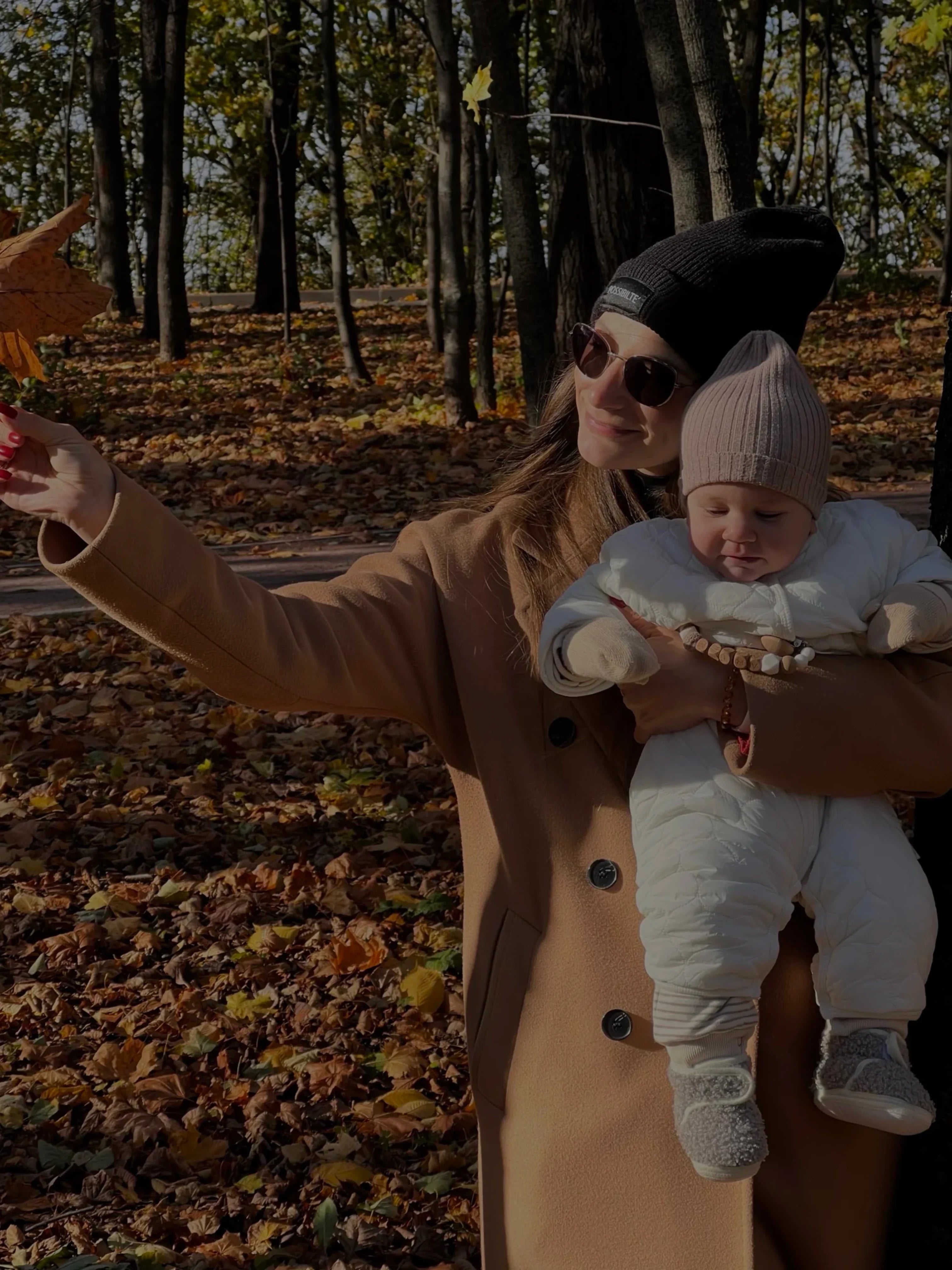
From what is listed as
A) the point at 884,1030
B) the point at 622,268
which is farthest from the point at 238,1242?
the point at 622,268

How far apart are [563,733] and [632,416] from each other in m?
0.54

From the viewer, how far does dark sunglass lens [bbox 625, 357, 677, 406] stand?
7.02 ft

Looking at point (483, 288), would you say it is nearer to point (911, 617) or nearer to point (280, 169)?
point (280, 169)

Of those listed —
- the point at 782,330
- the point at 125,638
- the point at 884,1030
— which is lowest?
the point at 125,638

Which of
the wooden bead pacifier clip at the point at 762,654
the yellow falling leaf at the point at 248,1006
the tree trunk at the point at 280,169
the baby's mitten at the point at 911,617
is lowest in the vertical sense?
the yellow falling leaf at the point at 248,1006

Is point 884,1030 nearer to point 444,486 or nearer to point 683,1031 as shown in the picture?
point 683,1031

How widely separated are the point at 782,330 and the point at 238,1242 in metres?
2.43

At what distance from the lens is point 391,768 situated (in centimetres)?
568

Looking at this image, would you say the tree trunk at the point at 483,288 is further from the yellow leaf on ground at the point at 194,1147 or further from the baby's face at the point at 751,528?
the baby's face at the point at 751,528

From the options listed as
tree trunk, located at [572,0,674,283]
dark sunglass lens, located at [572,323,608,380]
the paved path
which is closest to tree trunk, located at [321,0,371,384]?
the paved path

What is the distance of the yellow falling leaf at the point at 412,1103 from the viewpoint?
3582mm

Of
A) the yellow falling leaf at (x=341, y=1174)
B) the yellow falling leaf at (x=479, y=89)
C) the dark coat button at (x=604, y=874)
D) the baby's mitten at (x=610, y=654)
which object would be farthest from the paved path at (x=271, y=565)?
the baby's mitten at (x=610, y=654)

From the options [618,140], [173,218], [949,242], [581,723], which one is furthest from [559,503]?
[949,242]

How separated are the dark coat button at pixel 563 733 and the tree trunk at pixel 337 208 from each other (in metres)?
13.1
